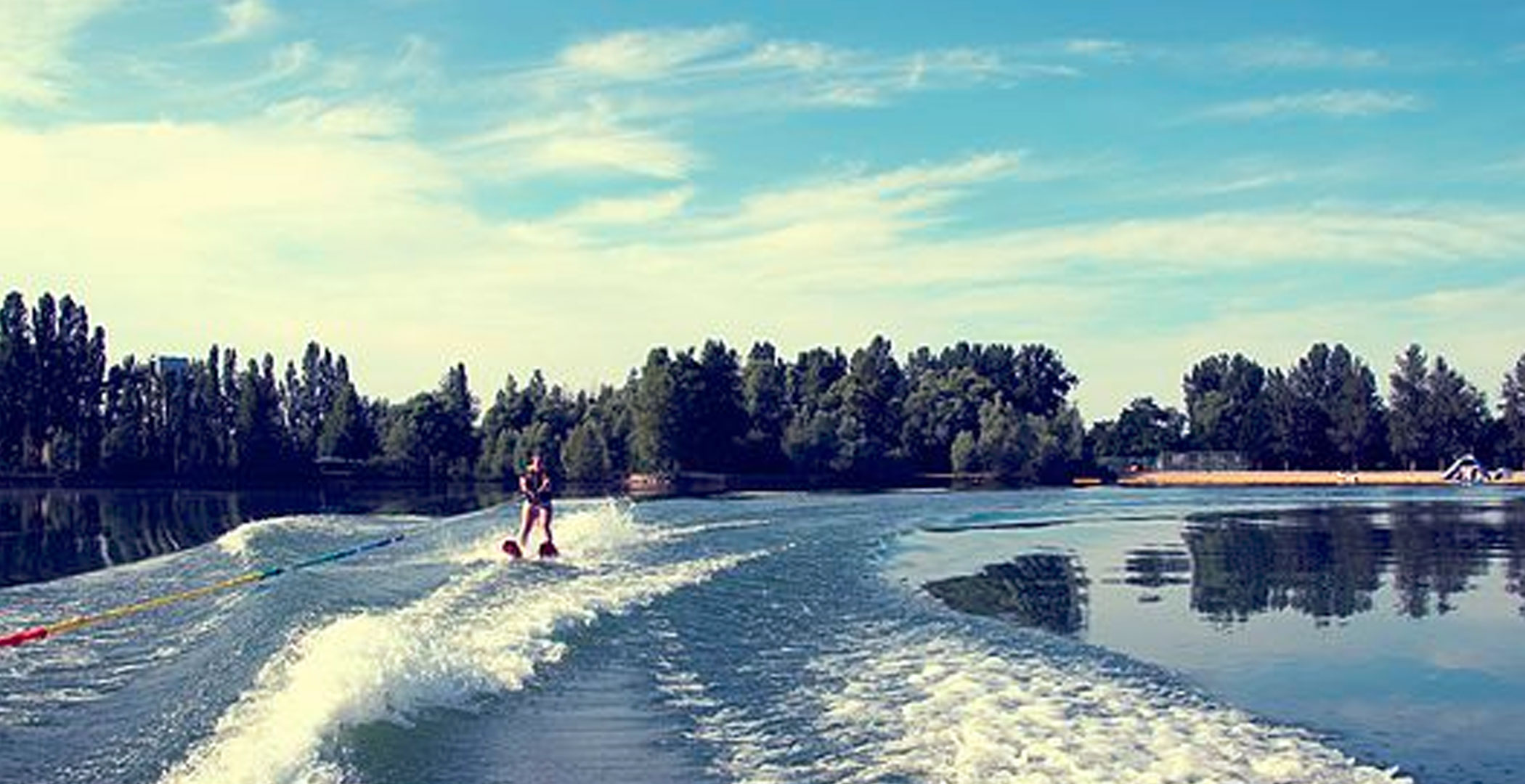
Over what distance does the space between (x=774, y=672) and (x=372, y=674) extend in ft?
13.1

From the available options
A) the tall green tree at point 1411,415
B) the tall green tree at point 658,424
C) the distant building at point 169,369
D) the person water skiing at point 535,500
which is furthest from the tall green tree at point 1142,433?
the person water skiing at point 535,500

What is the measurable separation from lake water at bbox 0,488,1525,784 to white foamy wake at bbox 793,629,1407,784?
0.13 feet

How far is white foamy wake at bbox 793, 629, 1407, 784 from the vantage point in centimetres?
940

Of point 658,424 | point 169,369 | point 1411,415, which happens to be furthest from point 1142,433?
point 169,369

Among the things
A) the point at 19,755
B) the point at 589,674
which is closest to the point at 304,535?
the point at 589,674

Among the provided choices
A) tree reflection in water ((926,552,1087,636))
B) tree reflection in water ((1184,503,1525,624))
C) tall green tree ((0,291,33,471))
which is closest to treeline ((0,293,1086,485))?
tall green tree ((0,291,33,471))

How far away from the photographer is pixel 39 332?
10119 centimetres

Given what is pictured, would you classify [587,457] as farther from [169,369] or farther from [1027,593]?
[1027,593]

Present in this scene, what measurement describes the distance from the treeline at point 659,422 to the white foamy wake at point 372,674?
8658 centimetres

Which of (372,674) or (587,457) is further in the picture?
(587,457)

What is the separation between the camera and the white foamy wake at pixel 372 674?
9.25m

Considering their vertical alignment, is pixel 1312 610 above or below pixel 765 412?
below

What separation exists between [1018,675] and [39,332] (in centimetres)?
10280

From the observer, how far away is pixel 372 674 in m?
11.1
